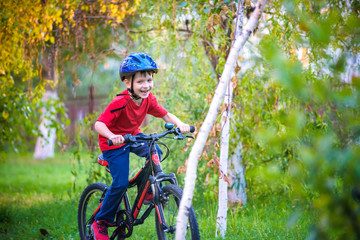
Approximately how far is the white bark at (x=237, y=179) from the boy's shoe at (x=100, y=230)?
2295mm

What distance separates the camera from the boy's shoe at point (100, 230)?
3.42 m

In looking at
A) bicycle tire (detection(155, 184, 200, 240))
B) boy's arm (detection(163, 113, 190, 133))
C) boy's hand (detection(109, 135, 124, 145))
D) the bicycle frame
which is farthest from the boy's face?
bicycle tire (detection(155, 184, 200, 240))

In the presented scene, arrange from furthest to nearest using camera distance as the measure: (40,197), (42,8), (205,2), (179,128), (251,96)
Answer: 1. (40,197)
2. (42,8)
3. (251,96)
4. (205,2)
5. (179,128)

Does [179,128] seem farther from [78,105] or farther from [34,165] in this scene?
[78,105]

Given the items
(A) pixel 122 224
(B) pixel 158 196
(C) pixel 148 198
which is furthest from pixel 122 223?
(B) pixel 158 196

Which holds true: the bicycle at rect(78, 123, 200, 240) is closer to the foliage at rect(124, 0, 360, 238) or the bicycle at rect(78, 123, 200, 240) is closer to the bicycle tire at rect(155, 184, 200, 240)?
the bicycle tire at rect(155, 184, 200, 240)

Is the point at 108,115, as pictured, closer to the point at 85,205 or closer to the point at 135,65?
the point at 135,65

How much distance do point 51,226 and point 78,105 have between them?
1430 centimetres

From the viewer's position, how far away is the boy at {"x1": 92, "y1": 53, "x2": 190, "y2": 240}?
3174 mm

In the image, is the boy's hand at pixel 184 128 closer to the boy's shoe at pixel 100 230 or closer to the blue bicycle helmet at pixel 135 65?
the blue bicycle helmet at pixel 135 65

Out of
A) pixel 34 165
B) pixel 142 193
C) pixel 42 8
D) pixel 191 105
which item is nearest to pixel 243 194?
pixel 191 105

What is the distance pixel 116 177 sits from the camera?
321 centimetres

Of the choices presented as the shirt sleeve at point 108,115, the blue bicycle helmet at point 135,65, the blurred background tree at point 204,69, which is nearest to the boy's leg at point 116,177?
the shirt sleeve at point 108,115

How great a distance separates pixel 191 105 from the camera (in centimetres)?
541
